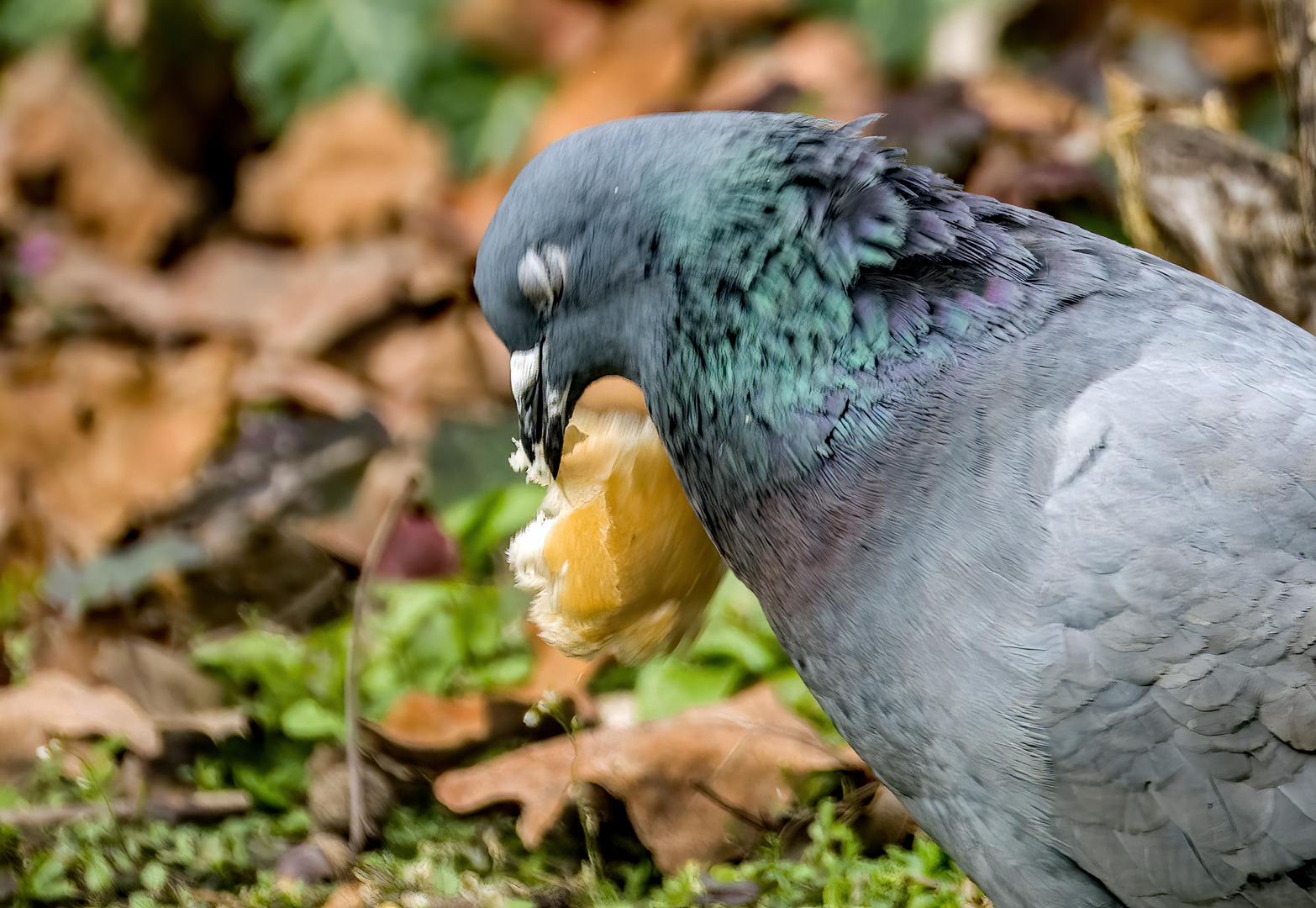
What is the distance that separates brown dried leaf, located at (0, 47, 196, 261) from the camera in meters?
5.29

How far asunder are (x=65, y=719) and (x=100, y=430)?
6.65 ft

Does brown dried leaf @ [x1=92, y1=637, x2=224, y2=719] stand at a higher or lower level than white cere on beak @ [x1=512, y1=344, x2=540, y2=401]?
lower

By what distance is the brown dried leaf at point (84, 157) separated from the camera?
5285 mm

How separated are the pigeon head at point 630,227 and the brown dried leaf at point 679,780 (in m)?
0.91

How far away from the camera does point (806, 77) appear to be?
4.77 m

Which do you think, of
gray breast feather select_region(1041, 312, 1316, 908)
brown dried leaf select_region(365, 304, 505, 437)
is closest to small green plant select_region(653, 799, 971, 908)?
gray breast feather select_region(1041, 312, 1316, 908)

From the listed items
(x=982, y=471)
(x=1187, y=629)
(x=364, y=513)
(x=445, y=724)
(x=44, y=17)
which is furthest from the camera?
(x=44, y=17)

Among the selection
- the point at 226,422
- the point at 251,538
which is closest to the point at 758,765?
the point at 251,538

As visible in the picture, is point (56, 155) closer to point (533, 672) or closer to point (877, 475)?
point (533, 672)

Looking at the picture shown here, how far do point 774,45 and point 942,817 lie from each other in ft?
12.9

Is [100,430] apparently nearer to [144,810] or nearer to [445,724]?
[144,810]

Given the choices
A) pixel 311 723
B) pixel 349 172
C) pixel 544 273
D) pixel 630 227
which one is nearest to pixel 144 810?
pixel 311 723

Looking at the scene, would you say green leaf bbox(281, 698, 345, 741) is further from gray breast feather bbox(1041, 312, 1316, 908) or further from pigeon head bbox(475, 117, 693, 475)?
gray breast feather bbox(1041, 312, 1316, 908)

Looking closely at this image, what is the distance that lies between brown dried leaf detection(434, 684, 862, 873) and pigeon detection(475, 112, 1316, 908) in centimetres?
68
